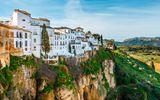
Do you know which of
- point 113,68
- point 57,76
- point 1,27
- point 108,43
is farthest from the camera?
point 108,43

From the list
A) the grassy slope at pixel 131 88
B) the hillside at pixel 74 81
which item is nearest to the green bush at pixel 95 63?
the hillside at pixel 74 81

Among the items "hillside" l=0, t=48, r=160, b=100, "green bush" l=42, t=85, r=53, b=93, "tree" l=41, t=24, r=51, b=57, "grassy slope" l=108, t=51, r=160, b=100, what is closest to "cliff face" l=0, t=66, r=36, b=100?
"hillside" l=0, t=48, r=160, b=100

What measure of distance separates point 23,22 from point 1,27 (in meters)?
12.1

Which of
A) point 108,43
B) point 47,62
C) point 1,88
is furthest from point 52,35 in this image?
point 108,43

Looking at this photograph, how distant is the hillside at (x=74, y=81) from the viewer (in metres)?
58.7

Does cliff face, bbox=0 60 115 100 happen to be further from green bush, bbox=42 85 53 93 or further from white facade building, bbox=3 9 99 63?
white facade building, bbox=3 9 99 63

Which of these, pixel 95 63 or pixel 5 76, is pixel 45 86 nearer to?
pixel 5 76

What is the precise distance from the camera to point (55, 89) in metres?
66.8

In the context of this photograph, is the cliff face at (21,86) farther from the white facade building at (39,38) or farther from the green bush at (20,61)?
the white facade building at (39,38)

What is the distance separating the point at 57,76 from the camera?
6869cm

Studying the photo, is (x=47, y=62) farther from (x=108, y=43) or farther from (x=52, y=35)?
(x=108, y=43)

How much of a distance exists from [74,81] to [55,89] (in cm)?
873

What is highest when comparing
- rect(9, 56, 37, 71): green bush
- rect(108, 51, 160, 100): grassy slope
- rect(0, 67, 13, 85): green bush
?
rect(9, 56, 37, 71): green bush

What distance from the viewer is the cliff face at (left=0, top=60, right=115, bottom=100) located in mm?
56562
